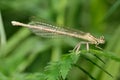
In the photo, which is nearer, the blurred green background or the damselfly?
the damselfly

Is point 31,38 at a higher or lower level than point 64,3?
lower

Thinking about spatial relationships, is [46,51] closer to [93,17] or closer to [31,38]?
[31,38]

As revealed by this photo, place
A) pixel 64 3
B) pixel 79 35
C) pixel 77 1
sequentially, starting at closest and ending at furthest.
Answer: pixel 79 35 < pixel 64 3 < pixel 77 1

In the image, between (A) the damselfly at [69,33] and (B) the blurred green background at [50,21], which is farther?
(B) the blurred green background at [50,21]

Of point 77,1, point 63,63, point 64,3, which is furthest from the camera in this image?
point 77,1

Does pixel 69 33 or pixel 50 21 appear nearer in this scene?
pixel 69 33

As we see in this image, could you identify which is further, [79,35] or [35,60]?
[35,60]

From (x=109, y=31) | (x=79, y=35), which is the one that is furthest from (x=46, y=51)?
(x=79, y=35)

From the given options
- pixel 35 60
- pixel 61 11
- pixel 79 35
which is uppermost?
pixel 61 11
